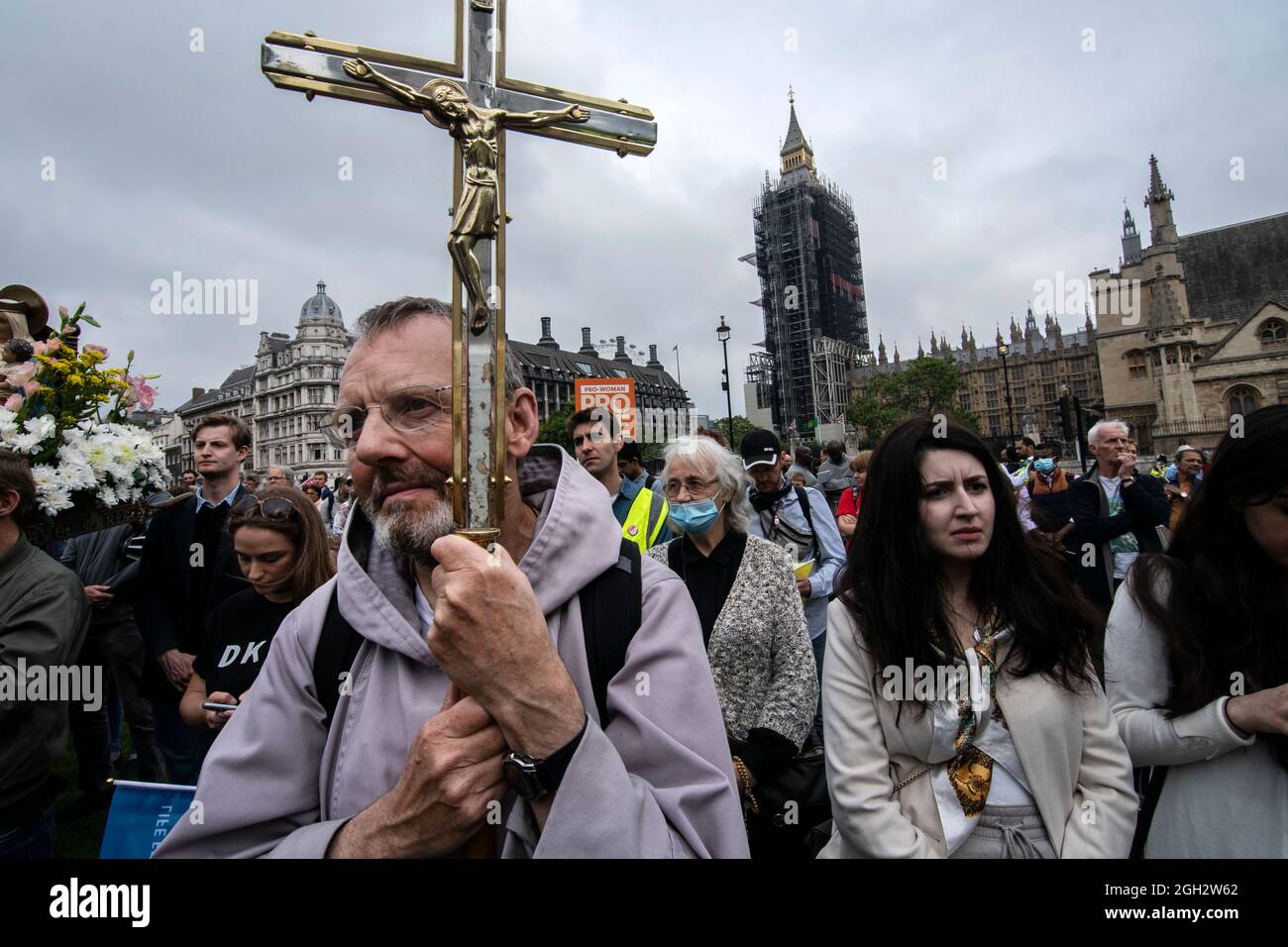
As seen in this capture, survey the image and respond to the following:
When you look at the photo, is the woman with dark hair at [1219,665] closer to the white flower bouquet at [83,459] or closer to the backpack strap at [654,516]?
the backpack strap at [654,516]

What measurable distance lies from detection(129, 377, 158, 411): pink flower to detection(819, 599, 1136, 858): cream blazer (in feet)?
12.2

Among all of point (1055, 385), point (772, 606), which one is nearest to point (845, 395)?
point (1055, 385)

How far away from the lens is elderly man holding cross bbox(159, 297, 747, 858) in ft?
3.88

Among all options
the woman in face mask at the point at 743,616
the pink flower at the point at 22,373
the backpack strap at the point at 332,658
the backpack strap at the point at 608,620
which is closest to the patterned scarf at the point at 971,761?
the woman in face mask at the point at 743,616

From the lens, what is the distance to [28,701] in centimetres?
272

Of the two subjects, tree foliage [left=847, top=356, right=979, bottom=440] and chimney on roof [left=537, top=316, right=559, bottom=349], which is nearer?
tree foliage [left=847, top=356, right=979, bottom=440]

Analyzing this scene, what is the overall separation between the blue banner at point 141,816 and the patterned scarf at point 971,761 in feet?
9.41

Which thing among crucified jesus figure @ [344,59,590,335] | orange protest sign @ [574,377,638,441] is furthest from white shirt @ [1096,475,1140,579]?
orange protest sign @ [574,377,638,441]

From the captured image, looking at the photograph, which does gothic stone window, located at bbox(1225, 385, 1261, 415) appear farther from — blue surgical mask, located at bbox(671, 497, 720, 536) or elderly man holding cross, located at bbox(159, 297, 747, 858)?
elderly man holding cross, located at bbox(159, 297, 747, 858)
